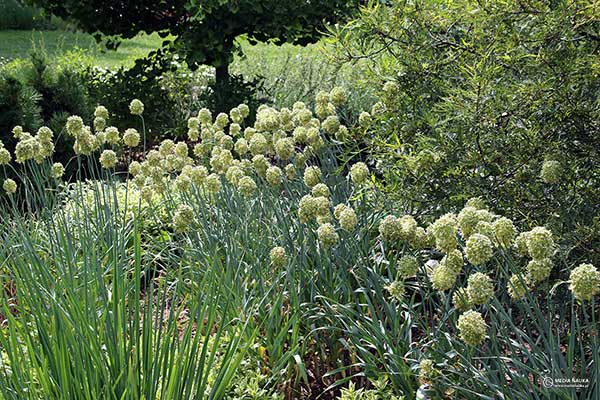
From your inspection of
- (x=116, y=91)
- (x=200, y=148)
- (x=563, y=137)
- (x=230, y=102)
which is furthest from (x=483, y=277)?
(x=116, y=91)

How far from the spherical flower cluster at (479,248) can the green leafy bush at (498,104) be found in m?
0.54

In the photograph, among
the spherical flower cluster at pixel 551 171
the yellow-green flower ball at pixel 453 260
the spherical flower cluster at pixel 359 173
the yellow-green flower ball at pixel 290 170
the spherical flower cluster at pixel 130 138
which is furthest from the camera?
the spherical flower cluster at pixel 130 138

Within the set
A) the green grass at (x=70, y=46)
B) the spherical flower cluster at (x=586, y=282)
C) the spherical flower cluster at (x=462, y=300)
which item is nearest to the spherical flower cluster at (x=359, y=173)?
the spherical flower cluster at (x=462, y=300)

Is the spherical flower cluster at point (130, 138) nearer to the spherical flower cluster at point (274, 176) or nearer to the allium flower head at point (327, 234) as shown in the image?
the spherical flower cluster at point (274, 176)

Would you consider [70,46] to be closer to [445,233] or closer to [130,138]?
[130,138]

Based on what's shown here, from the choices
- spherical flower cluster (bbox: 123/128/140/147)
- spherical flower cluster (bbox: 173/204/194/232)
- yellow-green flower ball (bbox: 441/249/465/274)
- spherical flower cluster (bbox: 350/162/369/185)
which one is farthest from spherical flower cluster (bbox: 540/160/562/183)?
spherical flower cluster (bbox: 123/128/140/147)

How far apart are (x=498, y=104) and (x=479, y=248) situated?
2.71 ft

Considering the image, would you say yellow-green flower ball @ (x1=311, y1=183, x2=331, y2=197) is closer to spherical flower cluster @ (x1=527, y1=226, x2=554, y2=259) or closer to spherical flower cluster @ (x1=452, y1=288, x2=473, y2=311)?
spherical flower cluster @ (x1=452, y1=288, x2=473, y2=311)

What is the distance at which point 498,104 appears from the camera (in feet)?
9.00

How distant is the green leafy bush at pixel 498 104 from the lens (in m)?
2.66

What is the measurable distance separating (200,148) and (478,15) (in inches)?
67.2

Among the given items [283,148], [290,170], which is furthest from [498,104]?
[290,170]

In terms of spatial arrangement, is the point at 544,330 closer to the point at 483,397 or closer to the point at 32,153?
the point at 483,397

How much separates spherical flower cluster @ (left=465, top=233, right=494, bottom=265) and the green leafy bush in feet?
1.76
